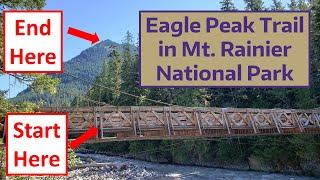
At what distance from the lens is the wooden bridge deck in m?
25.5

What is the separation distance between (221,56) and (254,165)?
138 feet

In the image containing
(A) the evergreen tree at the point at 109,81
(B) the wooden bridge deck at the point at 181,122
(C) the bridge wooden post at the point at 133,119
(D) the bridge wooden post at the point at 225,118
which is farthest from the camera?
(A) the evergreen tree at the point at 109,81

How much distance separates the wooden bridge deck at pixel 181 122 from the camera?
2552cm

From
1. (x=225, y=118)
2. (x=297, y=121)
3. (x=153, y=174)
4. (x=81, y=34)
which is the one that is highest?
(x=81, y=34)

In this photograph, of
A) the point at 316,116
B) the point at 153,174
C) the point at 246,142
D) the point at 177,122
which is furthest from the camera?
the point at 246,142

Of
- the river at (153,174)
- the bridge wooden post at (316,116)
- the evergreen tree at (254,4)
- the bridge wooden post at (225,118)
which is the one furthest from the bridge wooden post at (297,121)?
the evergreen tree at (254,4)

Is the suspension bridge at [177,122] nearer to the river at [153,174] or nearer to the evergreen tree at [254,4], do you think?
A: the river at [153,174]

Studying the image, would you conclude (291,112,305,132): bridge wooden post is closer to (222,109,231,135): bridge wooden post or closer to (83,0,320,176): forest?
(83,0,320,176): forest

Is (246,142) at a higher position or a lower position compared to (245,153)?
higher

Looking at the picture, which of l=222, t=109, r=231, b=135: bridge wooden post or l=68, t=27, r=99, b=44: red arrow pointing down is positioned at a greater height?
l=68, t=27, r=99, b=44: red arrow pointing down

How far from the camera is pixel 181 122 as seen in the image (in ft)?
96.5

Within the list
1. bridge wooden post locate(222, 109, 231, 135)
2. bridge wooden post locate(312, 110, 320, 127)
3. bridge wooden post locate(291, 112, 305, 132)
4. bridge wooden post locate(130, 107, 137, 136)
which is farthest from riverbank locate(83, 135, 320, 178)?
bridge wooden post locate(130, 107, 137, 136)

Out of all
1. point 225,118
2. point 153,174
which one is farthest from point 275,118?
point 153,174

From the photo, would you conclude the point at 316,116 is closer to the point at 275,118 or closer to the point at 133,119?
the point at 275,118
